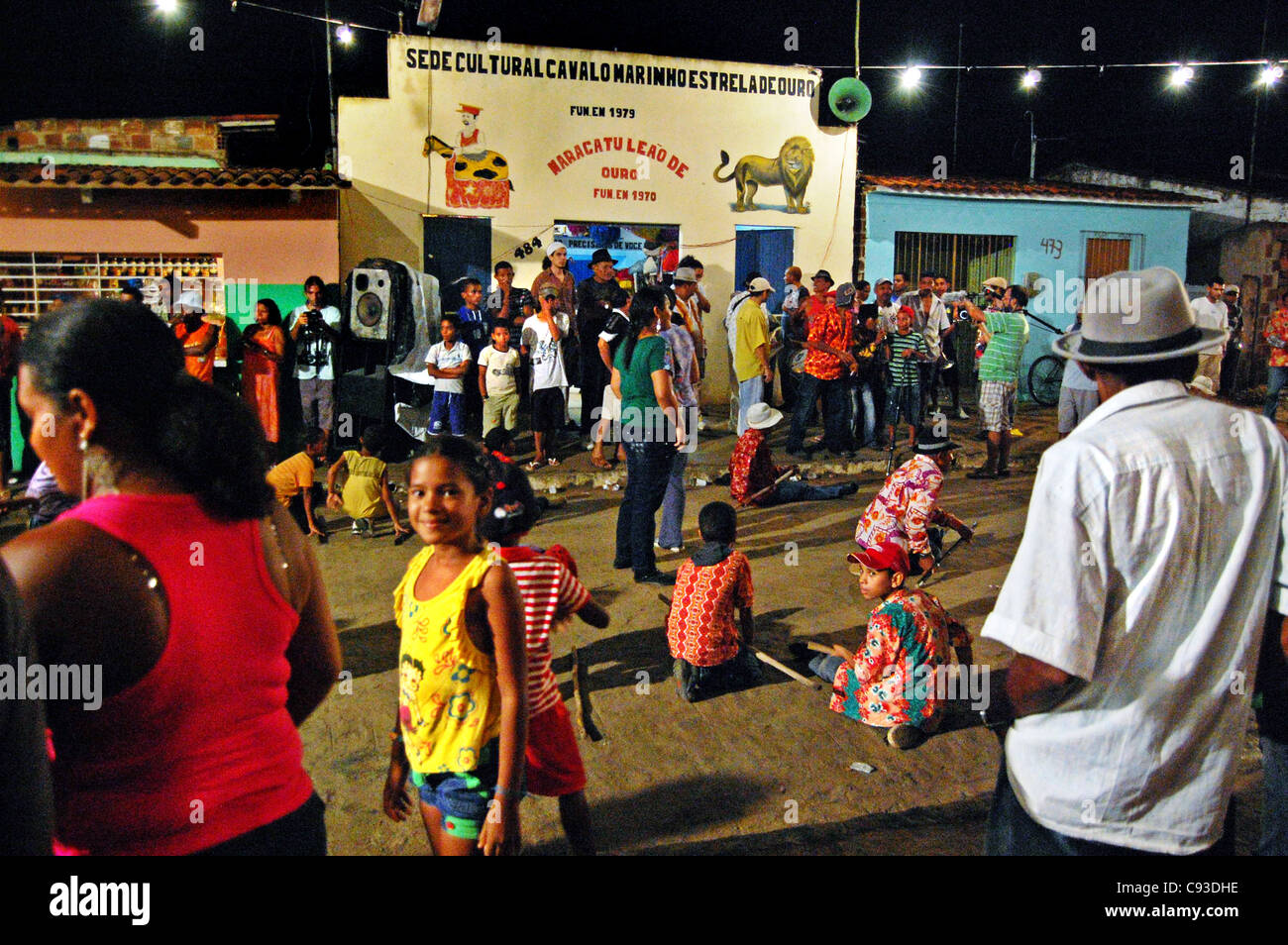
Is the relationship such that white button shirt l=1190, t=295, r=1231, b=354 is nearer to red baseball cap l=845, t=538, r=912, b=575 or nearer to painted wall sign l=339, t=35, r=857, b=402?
painted wall sign l=339, t=35, r=857, b=402

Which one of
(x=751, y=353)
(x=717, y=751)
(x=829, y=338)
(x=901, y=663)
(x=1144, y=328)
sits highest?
(x=1144, y=328)

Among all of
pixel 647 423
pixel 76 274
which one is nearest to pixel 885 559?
pixel 647 423

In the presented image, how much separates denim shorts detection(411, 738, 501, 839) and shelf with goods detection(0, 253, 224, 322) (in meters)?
9.61

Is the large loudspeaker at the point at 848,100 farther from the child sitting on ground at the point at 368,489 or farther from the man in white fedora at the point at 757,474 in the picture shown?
the child sitting on ground at the point at 368,489

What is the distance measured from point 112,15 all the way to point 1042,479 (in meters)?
16.1

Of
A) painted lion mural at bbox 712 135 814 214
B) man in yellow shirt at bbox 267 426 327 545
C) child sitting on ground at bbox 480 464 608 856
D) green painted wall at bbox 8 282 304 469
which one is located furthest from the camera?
painted lion mural at bbox 712 135 814 214

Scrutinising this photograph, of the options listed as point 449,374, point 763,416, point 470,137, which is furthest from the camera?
point 470,137

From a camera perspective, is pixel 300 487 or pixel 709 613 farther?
pixel 300 487

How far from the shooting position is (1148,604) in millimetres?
1949

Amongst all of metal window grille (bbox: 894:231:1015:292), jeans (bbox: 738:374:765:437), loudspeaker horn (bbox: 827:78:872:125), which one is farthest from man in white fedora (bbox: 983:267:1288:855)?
metal window grille (bbox: 894:231:1015:292)

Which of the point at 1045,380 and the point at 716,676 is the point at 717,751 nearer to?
the point at 716,676

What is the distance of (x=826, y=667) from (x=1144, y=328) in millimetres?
3059

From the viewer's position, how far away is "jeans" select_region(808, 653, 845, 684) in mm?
4887
